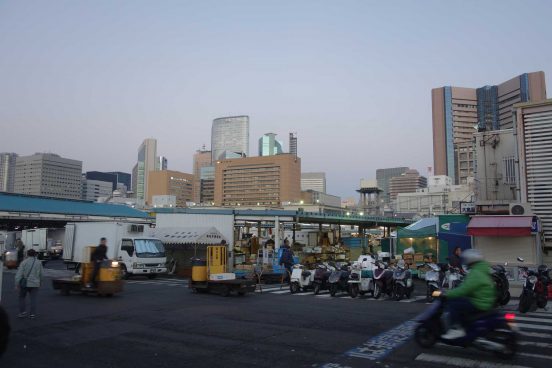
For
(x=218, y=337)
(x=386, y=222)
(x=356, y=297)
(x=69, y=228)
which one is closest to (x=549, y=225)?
(x=356, y=297)

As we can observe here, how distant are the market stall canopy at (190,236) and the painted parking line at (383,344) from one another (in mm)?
17073

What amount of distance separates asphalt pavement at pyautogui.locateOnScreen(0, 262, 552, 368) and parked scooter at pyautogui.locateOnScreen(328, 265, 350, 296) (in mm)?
A: 2080

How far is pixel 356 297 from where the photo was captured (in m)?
16.2

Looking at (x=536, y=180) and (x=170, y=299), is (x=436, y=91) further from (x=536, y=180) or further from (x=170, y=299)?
(x=170, y=299)

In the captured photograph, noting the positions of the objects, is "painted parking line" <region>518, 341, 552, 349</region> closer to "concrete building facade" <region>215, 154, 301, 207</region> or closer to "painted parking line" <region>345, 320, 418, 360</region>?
"painted parking line" <region>345, 320, 418, 360</region>

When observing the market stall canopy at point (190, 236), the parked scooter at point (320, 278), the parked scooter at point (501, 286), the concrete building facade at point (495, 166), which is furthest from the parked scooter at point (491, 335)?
the concrete building facade at point (495, 166)

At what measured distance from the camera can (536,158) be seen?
2062 centimetres

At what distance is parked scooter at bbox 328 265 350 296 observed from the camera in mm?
16672

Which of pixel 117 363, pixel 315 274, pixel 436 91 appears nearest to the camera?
pixel 117 363

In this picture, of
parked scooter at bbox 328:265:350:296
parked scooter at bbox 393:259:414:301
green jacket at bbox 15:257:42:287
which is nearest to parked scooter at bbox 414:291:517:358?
parked scooter at bbox 393:259:414:301

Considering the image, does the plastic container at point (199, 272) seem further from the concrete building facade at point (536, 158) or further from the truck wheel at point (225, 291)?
the concrete building facade at point (536, 158)

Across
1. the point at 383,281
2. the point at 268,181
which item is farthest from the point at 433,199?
the point at 268,181

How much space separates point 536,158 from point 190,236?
17989 mm

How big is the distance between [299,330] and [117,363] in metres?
3.88
